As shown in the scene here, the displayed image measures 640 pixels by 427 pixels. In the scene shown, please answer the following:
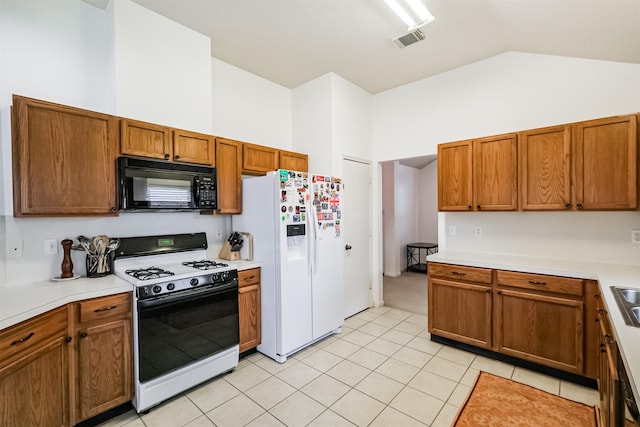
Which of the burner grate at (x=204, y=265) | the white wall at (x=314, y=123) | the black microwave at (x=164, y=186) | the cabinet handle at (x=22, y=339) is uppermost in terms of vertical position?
the white wall at (x=314, y=123)

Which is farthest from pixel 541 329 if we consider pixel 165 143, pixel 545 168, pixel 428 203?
pixel 428 203

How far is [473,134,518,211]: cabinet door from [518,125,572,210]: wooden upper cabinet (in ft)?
0.22

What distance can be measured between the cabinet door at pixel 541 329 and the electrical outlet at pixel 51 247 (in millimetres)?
3716

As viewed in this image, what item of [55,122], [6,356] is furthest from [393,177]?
[6,356]

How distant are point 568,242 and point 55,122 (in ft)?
14.5

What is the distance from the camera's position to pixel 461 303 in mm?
2887

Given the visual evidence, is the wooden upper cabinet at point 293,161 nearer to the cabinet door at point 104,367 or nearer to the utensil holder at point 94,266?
the utensil holder at point 94,266

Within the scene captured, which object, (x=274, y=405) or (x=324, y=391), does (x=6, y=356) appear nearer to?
(x=274, y=405)

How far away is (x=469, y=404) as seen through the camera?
84.0 inches

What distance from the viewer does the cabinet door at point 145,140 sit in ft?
7.63

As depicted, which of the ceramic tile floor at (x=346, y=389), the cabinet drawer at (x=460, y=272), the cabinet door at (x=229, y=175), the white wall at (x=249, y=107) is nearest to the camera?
the ceramic tile floor at (x=346, y=389)

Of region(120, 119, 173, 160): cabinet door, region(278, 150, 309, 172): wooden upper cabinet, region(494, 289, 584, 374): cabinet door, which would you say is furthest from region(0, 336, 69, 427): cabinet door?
region(494, 289, 584, 374): cabinet door

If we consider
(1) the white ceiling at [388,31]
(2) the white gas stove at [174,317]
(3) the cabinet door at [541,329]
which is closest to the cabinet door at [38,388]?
(2) the white gas stove at [174,317]

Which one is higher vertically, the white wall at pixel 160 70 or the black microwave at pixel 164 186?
the white wall at pixel 160 70
